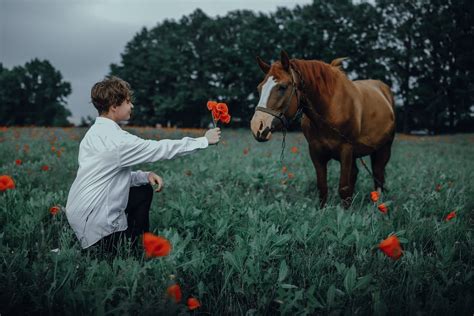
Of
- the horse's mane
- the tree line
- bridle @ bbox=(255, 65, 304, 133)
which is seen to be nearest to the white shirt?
bridle @ bbox=(255, 65, 304, 133)

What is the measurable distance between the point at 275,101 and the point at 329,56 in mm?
37717

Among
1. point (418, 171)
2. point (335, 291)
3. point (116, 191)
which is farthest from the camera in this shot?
point (418, 171)

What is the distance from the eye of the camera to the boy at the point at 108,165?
2.49m

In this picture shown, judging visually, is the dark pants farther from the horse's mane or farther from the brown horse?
the horse's mane

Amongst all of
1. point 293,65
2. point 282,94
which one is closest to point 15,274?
point 282,94

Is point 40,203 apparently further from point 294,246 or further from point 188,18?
point 188,18

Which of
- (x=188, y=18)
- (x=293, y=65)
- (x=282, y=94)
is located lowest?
(x=282, y=94)

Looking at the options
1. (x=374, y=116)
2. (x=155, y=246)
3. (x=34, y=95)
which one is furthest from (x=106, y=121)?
(x=34, y=95)

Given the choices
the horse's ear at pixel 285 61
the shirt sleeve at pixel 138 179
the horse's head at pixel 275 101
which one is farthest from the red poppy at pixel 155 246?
the horse's ear at pixel 285 61

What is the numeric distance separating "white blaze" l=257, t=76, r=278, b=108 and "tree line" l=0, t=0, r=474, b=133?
3235 cm

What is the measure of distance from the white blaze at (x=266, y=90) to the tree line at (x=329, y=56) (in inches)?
1274

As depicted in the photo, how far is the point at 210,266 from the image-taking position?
93.1 inches

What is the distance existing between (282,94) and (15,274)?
267cm

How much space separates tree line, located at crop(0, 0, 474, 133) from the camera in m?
36.7
